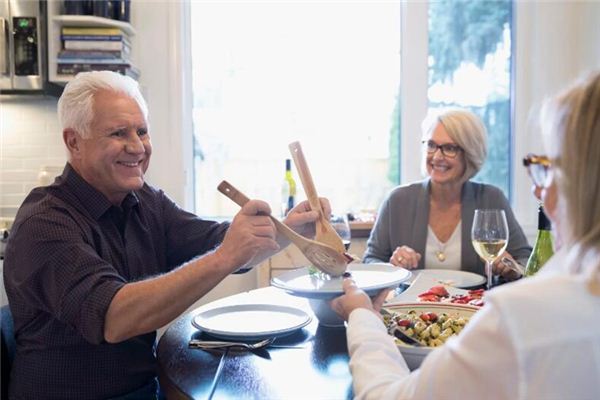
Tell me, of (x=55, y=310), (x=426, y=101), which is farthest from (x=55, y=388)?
(x=426, y=101)

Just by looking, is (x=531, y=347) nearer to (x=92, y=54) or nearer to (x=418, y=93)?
(x=92, y=54)

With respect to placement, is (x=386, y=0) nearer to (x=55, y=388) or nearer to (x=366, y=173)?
(x=366, y=173)

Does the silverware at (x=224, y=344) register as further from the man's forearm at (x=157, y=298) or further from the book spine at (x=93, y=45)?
the book spine at (x=93, y=45)

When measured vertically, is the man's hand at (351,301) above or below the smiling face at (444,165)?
below

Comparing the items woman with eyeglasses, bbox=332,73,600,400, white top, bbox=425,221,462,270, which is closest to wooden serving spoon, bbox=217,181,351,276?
woman with eyeglasses, bbox=332,73,600,400

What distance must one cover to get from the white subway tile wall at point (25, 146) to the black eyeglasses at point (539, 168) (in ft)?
8.31

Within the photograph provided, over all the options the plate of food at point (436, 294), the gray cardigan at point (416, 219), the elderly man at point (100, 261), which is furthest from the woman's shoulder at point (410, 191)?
the elderly man at point (100, 261)

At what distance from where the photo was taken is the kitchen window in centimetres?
322

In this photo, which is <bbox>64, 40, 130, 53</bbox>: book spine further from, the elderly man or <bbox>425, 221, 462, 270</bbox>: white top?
<bbox>425, 221, 462, 270</bbox>: white top

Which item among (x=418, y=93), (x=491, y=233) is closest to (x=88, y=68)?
(x=418, y=93)

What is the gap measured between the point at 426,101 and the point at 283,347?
226cm

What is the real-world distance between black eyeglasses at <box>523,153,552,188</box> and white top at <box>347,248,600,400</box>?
0.12m

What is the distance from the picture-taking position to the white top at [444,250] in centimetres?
223

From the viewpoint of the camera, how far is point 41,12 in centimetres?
266
